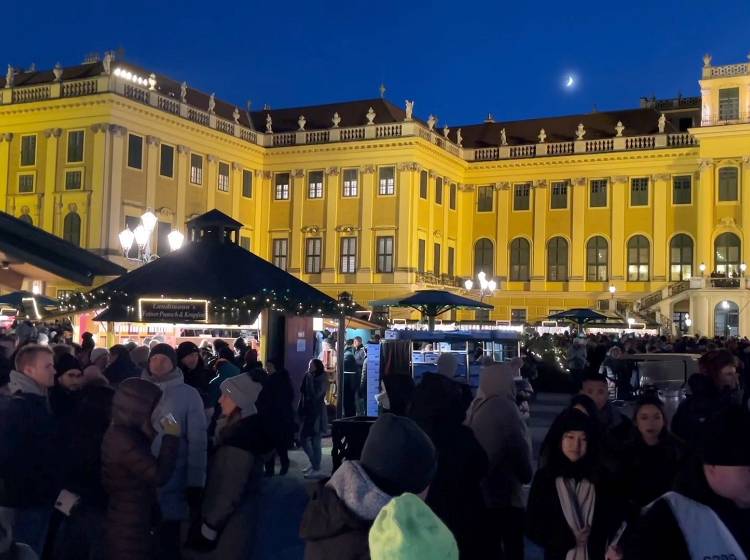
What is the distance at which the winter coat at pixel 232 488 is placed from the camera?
4.45 metres

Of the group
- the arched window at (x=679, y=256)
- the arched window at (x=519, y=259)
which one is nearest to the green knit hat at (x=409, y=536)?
the arched window at (x=679, y=256)

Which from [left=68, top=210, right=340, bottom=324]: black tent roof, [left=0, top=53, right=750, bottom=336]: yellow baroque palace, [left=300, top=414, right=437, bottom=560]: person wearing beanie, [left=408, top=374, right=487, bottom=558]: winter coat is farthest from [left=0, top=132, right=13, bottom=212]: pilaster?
[left=300, top=414, right=437, bottom=560]: person wearing beanie

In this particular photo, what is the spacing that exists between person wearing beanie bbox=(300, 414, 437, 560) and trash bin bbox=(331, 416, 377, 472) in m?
4.56

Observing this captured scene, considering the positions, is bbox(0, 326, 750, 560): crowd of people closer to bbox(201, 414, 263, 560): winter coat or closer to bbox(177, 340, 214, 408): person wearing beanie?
bbox(201, 414, 263, 560): winter coat

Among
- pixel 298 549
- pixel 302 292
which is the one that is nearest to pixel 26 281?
pixel 298 549

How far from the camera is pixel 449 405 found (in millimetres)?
4836

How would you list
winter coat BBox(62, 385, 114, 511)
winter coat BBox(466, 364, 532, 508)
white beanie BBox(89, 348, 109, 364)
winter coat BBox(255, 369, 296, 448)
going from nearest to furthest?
winter coat BBox(62, 385, 114, 511) < winter coat BBox(466, 364, 532, 508) < winter coat BBox(255, 369, 296, 448) < white beanie BBox(89, 348, 109, 364)

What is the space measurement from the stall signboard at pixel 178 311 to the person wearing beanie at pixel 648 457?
686 centimetres

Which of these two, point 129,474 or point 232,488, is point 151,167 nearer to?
point 129,474

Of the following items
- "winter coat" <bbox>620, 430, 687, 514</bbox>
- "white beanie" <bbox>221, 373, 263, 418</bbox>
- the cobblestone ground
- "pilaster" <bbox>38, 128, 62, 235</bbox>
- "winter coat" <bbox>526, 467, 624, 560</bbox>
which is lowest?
the cobblestone ground

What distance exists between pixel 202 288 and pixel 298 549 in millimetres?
4417

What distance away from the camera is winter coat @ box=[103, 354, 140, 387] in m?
8.70

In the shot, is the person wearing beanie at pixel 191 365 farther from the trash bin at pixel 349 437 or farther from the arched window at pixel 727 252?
Result: the arched window at pixel 727 252

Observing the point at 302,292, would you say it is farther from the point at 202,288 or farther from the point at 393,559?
the point at 393,559
